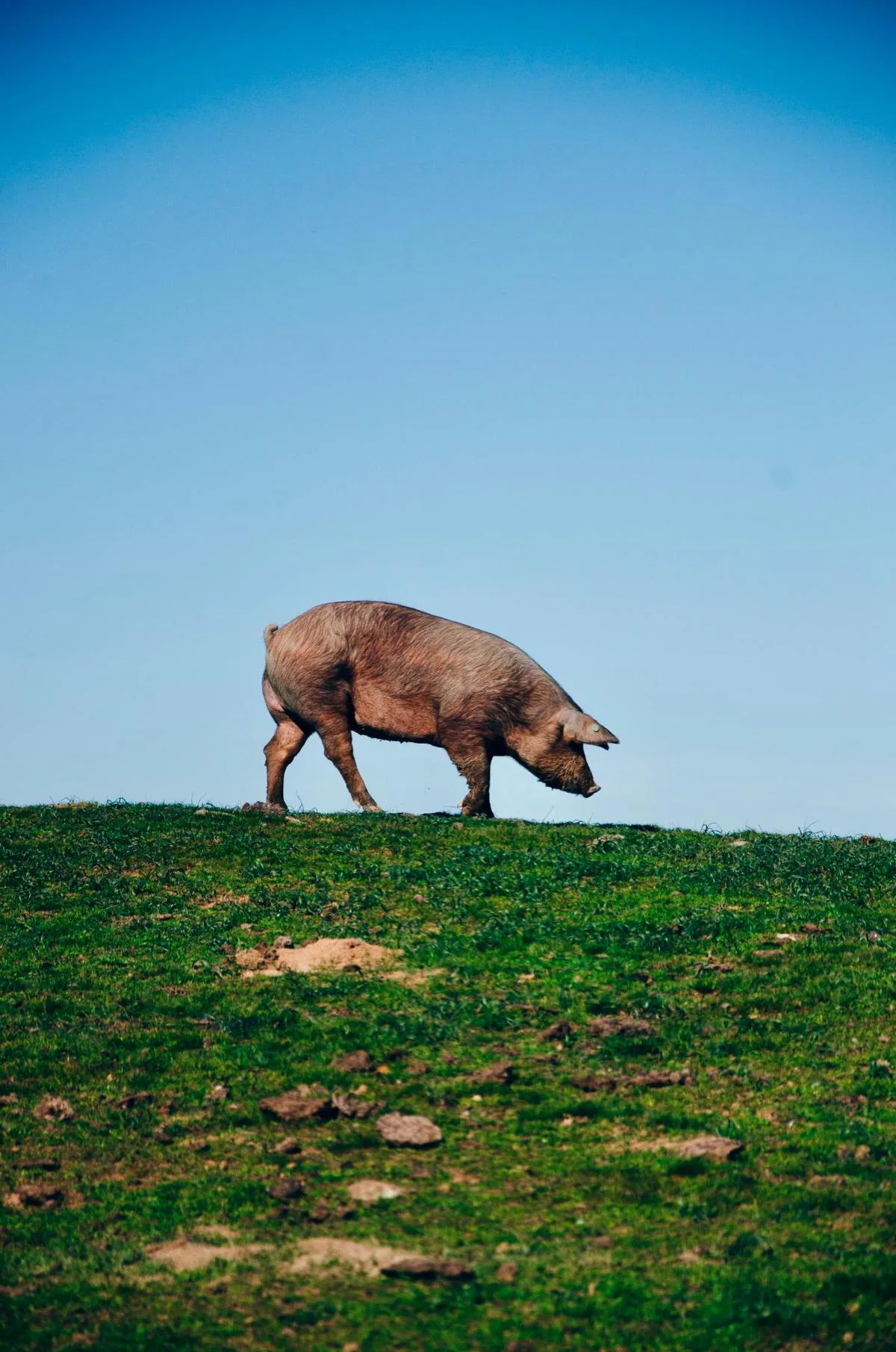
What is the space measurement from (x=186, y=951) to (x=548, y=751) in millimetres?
10385

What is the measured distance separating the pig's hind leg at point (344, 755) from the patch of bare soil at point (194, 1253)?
16135mm

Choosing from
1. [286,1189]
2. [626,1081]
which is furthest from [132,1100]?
[626,1081]

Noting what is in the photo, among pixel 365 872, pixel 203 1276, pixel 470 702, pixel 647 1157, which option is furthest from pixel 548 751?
pixel 203 1276

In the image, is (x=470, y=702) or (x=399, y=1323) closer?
(x=399, y=1323)

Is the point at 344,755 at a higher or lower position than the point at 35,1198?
higher

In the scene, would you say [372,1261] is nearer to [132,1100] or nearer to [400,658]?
[132,1100]

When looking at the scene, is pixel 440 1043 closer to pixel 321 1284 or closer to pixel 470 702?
pixel 321 1284

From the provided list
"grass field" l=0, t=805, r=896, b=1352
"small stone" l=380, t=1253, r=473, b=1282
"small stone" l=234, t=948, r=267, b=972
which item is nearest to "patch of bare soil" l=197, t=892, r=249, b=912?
"grass field" l=0, t=805, r=896, b=1352

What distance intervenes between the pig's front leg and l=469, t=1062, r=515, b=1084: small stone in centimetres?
1275

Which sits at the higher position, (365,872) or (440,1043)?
(365,872)

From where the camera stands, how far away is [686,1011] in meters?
13.0

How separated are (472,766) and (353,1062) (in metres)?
12.9

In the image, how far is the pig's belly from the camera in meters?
24.7

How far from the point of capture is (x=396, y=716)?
2483 centimetres
